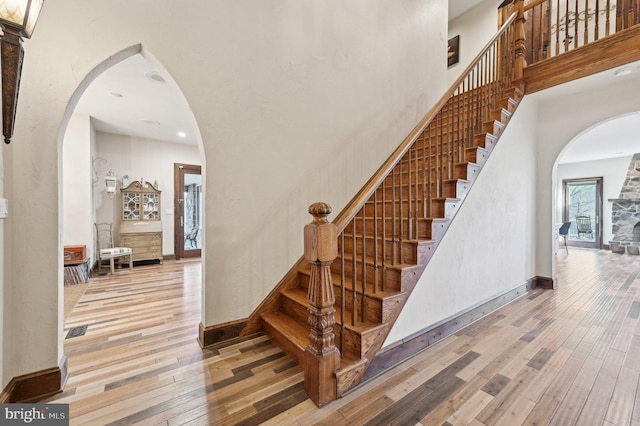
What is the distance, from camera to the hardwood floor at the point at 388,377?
1.46 m

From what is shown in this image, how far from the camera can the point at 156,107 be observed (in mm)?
4266

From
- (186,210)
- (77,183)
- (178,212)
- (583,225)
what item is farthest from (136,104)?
(583,225)

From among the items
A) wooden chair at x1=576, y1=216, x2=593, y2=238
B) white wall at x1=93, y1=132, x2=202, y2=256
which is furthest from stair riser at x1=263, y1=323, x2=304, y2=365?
wooden chair at x1=576, y1=216, x2=593, y2=238

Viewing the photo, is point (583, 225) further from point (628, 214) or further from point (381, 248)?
point (381, 248)

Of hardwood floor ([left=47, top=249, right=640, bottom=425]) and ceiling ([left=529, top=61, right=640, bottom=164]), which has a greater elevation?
ceiling ([left=529, top=61, right=640, bottom=164])

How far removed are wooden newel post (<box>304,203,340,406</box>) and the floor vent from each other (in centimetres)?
229

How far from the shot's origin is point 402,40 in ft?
11.6

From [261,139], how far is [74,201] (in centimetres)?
421

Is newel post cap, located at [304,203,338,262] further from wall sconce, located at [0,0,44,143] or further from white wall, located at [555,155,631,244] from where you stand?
white wall, located at [555,155,631,244]

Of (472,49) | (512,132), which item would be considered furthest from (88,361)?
(472,49)

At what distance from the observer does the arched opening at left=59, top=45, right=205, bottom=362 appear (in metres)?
3.49

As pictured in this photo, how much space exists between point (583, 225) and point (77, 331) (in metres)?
12.6

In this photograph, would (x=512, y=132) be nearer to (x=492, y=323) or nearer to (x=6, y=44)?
(x=492, y=323)

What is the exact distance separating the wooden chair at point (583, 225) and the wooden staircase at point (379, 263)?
27.1 feet
